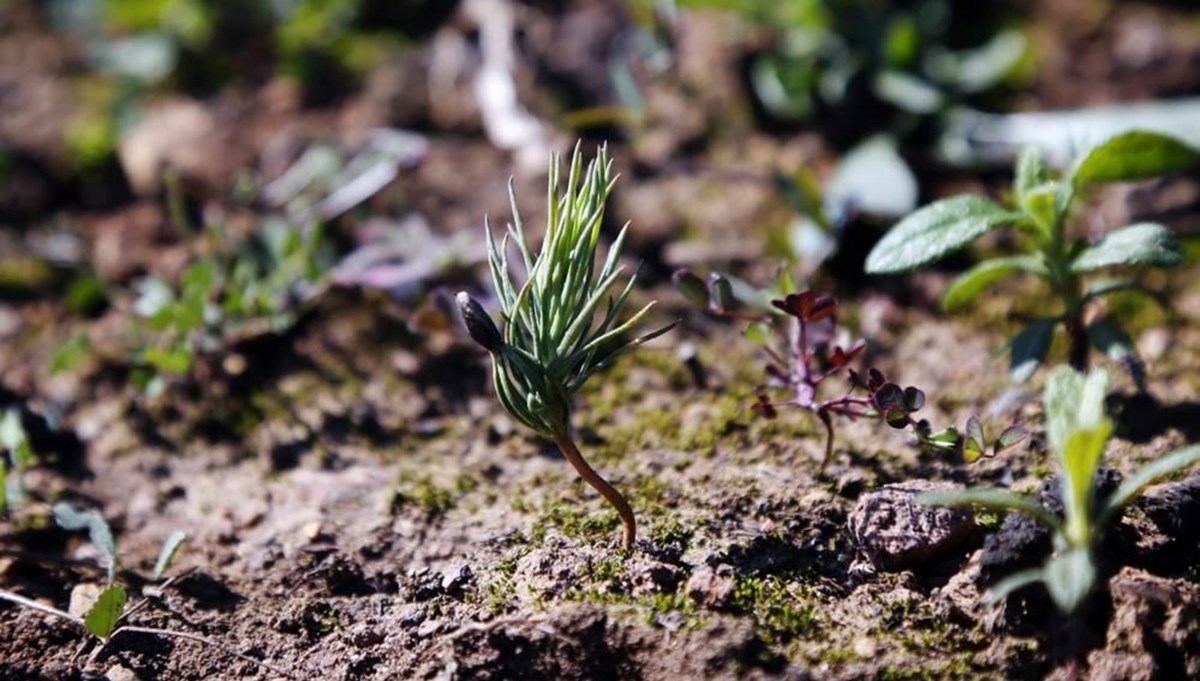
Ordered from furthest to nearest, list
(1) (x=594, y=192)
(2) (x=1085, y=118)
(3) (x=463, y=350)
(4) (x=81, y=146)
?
(4) (x=81, y=146) → (2) (x=1085, y=118) → (3) (x=463, y=350) → (1) (x=594, y=192)

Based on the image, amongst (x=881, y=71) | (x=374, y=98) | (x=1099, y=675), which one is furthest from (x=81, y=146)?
(x=1099, y=675)

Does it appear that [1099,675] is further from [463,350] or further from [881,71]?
[881,71]

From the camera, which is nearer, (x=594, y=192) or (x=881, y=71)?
(x=594, y=192)

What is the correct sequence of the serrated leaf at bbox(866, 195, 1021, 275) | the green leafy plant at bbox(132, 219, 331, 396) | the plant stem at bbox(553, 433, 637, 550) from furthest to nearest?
the green leafy plant at bbox(132, 219, 331, 396), the serrated leaf at bbox(866, 195, 1021, 275), the plant stem at bbox(553, 433, 637, 550)

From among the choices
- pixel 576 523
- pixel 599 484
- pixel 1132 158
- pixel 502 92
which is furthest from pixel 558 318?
pixel 502 92

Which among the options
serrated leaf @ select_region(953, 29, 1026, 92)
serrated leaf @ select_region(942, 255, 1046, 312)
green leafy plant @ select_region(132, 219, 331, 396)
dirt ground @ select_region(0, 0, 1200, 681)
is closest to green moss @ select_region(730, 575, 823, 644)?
dirt ground @ select_region(0, 0, 1200, 681)

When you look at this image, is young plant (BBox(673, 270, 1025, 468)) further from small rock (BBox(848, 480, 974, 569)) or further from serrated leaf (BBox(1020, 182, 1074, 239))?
serrated leaf (BBox(1020, 182, 1074, 239))
